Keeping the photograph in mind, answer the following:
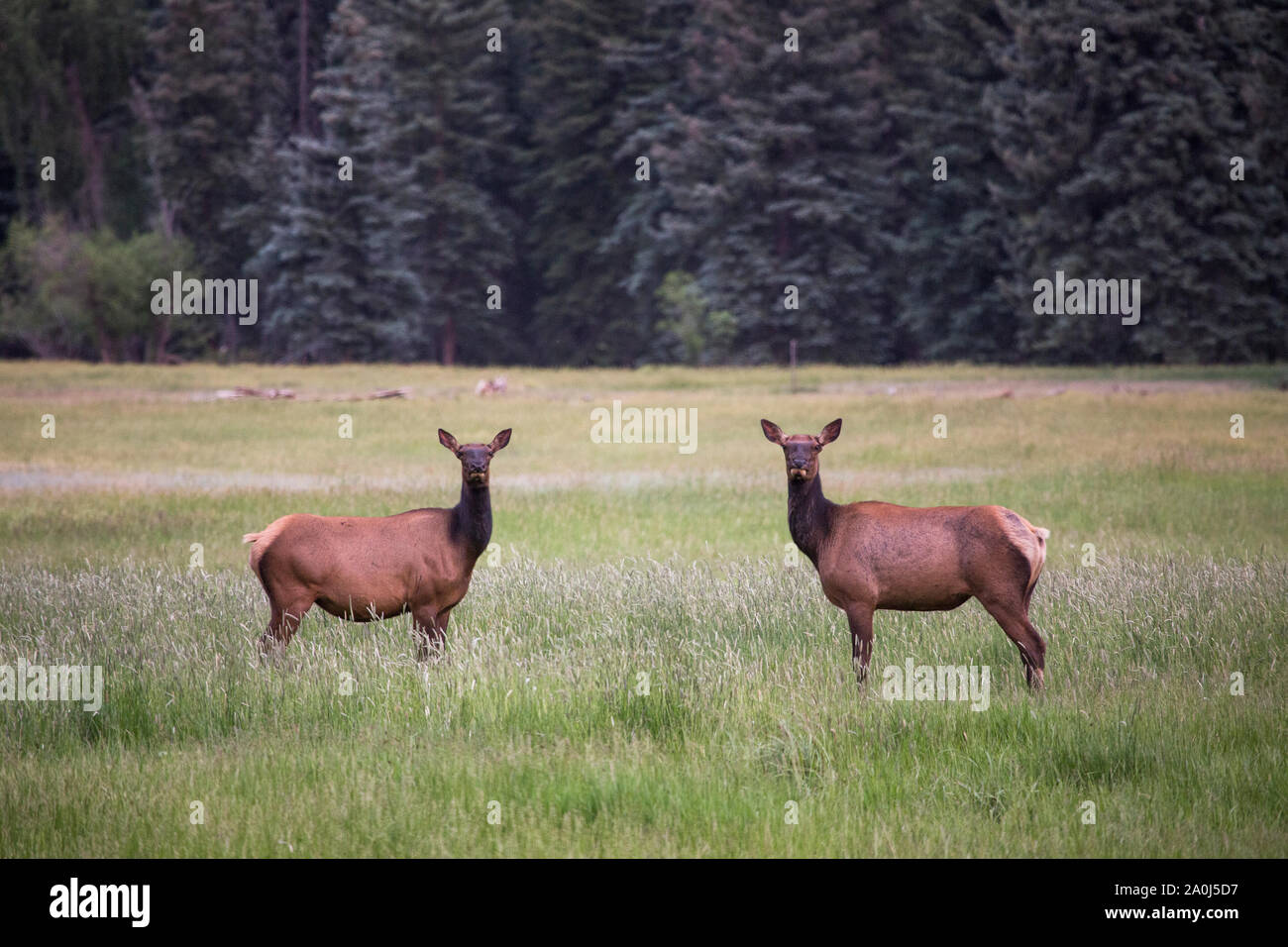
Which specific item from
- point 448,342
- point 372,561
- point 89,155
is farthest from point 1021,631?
point 89,155

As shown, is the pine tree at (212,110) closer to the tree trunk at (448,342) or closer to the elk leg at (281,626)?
the tree trunk at (448,342)

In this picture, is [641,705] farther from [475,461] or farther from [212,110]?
[212,110]

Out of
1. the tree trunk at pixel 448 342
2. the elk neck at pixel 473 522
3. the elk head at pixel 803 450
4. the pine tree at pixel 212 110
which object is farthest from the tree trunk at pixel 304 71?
the elk head at pixel 803 450

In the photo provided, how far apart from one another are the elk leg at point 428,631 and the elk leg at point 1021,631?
142 inches

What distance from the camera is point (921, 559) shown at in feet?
29.2

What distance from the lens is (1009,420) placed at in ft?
99.1

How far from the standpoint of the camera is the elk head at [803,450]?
8.87 m

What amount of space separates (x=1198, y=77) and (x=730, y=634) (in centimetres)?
4365

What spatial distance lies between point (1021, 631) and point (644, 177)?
55692mm

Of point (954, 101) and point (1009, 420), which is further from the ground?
point (954, 101)
